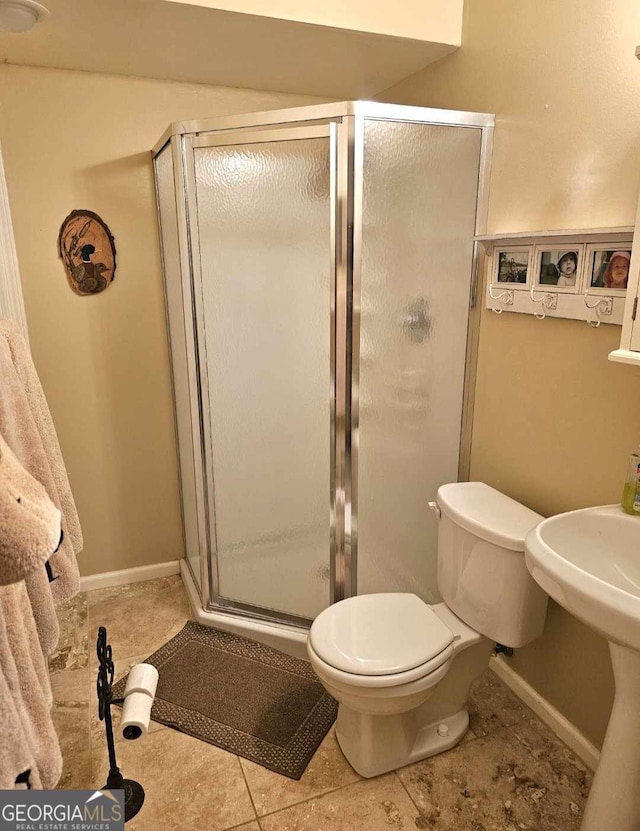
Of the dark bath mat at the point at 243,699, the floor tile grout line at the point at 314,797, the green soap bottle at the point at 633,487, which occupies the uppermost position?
the green soap bottle at the point at 633,487

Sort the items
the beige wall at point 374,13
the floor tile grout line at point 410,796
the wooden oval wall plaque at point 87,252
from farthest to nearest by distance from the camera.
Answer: the wooden oval wall plaque at point 87,252 < the beige wall at point 374,13 < the floor tile grout line at point 410,796

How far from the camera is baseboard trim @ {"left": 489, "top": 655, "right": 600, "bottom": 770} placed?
Answer: 1725 mm

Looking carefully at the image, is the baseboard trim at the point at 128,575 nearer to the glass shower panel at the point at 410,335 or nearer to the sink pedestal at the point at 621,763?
the glass shower panel at the point at 410,335

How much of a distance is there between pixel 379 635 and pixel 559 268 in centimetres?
121

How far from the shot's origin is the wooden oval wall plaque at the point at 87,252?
2.26m

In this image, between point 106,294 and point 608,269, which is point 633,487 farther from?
point 106,294

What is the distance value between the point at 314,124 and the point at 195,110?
2.81 feet

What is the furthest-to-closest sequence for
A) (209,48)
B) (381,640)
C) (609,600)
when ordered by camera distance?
1. (209,48)
2. (381,640)
3. (609,600)

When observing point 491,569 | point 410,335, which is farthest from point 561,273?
point 491,569

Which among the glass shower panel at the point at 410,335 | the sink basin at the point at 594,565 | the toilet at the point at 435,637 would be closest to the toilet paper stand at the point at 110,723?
the toilet at the point at 435,637

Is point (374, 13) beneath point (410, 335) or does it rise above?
above

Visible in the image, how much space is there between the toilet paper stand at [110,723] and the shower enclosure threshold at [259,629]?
695 millimetres

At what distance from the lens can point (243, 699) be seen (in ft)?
6.52

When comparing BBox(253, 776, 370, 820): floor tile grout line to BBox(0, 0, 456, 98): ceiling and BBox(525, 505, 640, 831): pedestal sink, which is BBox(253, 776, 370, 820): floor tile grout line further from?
BBox(0, 0, 456, 98): ceiling
